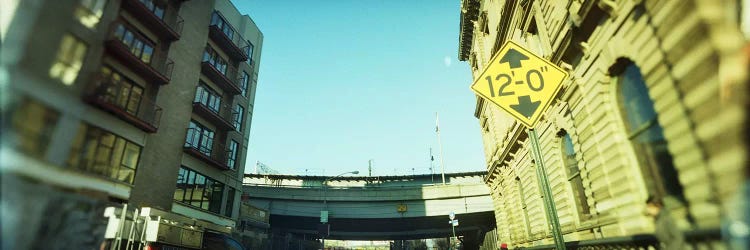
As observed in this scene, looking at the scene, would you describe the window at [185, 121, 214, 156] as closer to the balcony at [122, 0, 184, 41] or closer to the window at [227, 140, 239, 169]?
the window at [227, 140, 239, 169]

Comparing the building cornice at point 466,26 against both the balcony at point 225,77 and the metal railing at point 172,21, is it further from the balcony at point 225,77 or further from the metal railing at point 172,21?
the metal railing at point 172,21

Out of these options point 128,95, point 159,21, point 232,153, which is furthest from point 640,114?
point 232,153

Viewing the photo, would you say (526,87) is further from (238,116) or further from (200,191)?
(238,116)

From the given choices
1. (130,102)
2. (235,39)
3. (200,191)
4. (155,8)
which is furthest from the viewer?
(235,39)

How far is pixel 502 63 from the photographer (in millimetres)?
6348

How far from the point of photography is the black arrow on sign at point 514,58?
6262 millimetres

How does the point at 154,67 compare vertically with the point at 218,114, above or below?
above

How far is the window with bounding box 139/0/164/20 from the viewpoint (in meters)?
18.3

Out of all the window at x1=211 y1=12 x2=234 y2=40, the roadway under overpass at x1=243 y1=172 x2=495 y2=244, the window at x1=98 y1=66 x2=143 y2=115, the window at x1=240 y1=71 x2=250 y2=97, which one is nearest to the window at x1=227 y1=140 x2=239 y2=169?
the window at x1=240 y1=71 x2=250 y2=97

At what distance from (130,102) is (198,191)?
288 inches

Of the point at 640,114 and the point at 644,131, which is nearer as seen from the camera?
the point at 644,131

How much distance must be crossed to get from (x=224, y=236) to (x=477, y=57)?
21424 millimetres

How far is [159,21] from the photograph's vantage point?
60.0 feet

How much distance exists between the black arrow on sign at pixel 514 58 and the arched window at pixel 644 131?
127 inches
